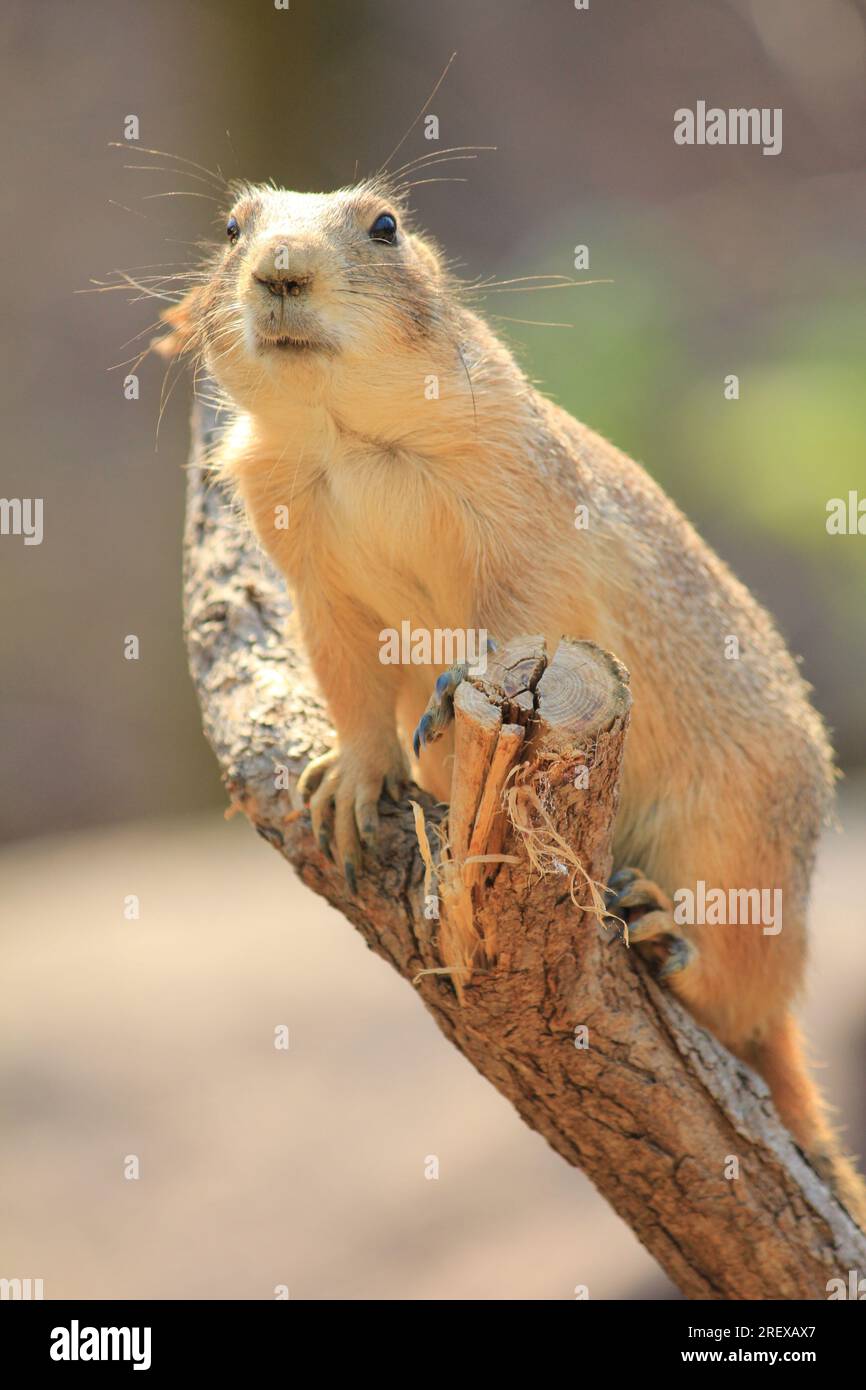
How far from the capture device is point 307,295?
3457mm

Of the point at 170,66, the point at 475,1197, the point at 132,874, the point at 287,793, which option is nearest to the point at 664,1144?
the point at 287,793

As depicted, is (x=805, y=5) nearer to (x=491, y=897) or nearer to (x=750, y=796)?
(x=750, y=796)

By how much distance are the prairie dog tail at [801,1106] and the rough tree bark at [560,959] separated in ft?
1.70

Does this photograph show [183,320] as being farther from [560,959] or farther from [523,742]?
[560,959]

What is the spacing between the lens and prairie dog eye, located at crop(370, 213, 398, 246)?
3.81 m

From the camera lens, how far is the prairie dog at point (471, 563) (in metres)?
3.70

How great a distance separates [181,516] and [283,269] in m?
8.92

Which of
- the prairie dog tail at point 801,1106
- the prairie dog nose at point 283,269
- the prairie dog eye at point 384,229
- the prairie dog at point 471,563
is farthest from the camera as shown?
the prairie dog tail at point 801,1106

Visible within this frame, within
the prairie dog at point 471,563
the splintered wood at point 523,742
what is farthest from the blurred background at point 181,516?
the splintered wood at point 523,742

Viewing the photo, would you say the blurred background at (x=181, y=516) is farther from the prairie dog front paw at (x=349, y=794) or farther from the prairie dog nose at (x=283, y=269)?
the prairie dog nose at (x=283, y=269)

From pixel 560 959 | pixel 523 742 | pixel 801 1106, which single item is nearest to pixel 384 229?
pixel 523 742

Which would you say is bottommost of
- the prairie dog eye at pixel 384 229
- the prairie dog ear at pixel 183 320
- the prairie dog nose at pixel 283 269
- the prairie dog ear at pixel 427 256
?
the prairie dog nose at pixel 283 269

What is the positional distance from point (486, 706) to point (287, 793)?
1563 mm

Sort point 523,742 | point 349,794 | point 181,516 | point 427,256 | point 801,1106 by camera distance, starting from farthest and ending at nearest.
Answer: point 181,516
point 801,1106
point 427,256
point 349,794
point 523,742
